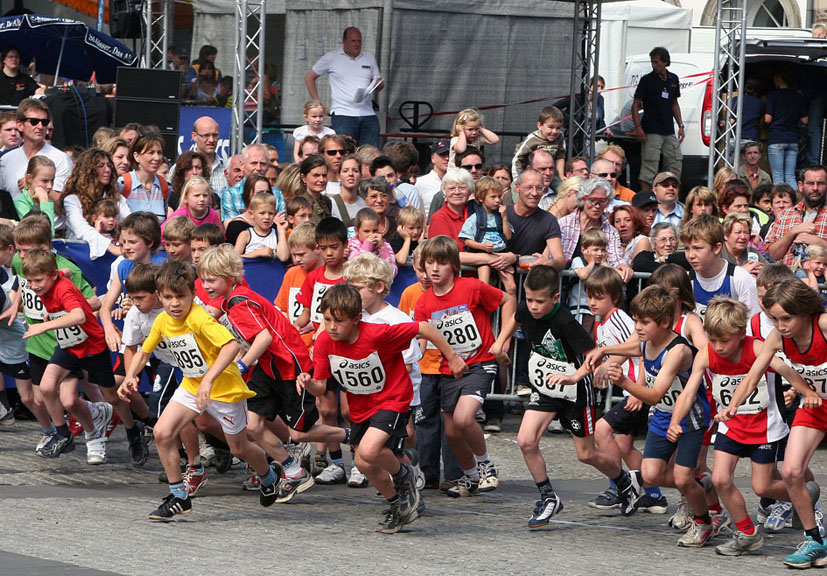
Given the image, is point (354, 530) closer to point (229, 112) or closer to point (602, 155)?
point (602, 155)

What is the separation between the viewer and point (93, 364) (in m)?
9.34

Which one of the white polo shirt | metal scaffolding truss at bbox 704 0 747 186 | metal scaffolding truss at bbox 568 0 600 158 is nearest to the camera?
metal scaffolding truss at bbox 704 0 747 186

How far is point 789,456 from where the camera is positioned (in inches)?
279

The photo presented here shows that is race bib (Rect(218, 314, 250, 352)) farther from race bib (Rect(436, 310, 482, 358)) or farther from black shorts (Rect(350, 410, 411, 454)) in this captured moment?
race bib (Rect(436, 310, 482, 358))

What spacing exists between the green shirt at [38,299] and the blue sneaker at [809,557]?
5146 mm

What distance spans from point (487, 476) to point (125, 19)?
41.5 feet

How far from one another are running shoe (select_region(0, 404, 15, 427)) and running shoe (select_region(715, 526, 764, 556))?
5818 mm

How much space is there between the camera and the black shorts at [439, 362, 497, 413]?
859 cm

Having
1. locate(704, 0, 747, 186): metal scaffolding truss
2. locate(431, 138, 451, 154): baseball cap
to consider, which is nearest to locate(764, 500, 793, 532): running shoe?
locate(431, 138, 451, 154): baseball cap

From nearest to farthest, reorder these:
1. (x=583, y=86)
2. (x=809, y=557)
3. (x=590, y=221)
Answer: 1. (x=809, y=557)
2. (x=590, y=221)
3. (x=583, y=86)

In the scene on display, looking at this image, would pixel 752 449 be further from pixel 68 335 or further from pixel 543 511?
pixel 68 335

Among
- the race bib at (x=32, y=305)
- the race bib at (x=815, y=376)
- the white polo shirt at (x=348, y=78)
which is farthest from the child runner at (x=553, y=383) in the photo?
the white polo shirt at (x=348, y=78)

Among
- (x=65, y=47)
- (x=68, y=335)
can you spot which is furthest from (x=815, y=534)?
(x=65, y=47)

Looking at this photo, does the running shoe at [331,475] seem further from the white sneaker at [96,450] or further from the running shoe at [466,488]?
the white sneaker at [96,450]
